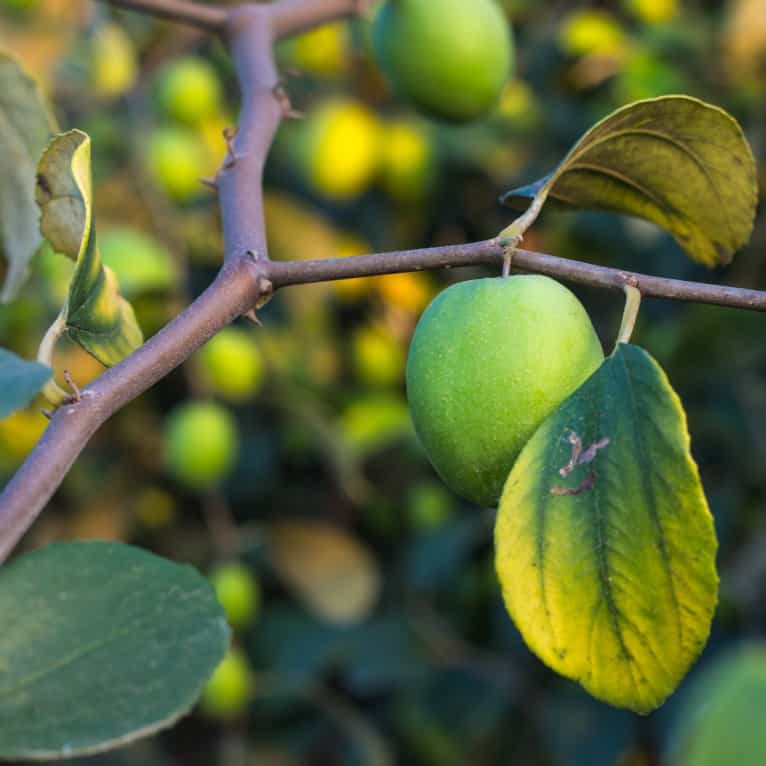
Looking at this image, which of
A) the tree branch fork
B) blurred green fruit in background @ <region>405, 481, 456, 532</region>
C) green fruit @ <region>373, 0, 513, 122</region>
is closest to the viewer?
the tree branch fork

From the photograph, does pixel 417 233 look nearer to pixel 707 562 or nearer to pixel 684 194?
pixel 684 194

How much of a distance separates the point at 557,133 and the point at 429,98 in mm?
906

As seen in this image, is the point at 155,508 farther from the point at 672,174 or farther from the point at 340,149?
the point at 672,174

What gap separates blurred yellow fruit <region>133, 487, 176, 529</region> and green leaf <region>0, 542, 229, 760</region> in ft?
4.27

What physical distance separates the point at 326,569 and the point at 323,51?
2.89 ft

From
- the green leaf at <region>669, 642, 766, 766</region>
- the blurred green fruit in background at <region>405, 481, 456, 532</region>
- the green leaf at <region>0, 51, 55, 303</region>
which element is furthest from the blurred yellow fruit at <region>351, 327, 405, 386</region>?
the green leaf at <region>669, 642, 766, 766</region>

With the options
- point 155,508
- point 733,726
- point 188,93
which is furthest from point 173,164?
point 733,726

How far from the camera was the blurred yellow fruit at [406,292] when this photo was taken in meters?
1.99

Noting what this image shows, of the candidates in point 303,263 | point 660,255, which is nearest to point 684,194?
point 303,263

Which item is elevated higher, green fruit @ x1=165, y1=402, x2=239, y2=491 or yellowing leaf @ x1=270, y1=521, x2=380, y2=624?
green fruit @ x1=165, y1=402, x2=239, y2=491

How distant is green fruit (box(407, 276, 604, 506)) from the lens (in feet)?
1.91

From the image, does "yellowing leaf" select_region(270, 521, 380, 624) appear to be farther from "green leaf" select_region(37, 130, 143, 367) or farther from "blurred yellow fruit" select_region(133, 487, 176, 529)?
"green leaf" select_region(37, 130, 143, 367)

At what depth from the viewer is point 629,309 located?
533 millimetres

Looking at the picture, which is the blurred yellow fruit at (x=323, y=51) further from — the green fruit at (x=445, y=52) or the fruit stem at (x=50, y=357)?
the fruit stem at (x=50, y=357)
